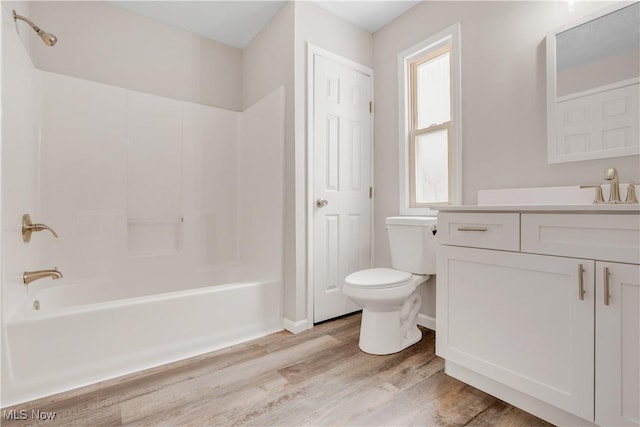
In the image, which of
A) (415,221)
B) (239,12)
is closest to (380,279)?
(415,221)

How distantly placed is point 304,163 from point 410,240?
2.92 ft

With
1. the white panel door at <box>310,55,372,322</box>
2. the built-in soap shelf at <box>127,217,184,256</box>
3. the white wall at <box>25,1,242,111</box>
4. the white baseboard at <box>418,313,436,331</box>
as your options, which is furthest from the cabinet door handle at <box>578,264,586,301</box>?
the white wall at <box>25,1,242,111</box>

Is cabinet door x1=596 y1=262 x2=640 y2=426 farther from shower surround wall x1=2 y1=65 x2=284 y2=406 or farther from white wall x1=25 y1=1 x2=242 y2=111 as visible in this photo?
white wall x1=25 y1=1 x2=242 y2=111

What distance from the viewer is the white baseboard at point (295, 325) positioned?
2086mm

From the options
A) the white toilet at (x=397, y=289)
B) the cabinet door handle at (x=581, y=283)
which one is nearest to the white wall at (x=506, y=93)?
the white toilet at (x=397, y=289)

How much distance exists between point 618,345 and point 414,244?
103 centimetres

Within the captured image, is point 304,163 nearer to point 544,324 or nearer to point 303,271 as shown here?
point 303,271

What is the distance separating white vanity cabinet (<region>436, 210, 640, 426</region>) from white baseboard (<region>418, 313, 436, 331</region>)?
635 mm

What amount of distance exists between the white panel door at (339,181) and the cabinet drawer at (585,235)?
130 cm

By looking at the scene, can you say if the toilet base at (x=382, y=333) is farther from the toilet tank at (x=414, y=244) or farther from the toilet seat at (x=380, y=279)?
the toilet tank at (x=414, y=244)

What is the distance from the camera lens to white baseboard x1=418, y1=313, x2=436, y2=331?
6.93 ft

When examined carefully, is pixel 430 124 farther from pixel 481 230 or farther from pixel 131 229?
pixel 131 229

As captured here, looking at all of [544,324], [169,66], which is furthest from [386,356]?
[169,66]

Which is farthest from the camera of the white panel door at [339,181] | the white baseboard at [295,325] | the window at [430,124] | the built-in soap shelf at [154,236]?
the built-in soap shelf at [154,236]
